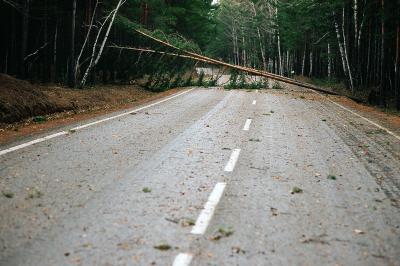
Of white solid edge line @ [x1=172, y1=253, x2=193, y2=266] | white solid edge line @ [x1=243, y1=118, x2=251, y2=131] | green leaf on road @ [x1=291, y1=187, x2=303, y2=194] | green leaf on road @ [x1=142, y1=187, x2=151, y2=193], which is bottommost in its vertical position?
white solid edge line @ [x1=172, y1=253, x2=193, y2=266]

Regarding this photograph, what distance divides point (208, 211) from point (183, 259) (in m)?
1.41

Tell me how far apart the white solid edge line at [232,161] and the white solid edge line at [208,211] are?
0.96m

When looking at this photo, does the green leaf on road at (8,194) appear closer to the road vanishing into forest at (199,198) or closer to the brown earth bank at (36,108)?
the road vanishing into forest at (199,198)

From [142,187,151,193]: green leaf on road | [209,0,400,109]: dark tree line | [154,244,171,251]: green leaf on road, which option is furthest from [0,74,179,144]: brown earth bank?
[209,0,400,109]: dark tree line

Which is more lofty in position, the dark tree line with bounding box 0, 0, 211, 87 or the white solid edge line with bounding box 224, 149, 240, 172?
the dark tree line with bounding box 0, 0, 211, 87

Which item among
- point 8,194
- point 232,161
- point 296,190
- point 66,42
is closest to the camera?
point 8,194

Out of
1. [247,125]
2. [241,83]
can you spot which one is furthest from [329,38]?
[247,125]

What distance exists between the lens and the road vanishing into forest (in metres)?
4.43

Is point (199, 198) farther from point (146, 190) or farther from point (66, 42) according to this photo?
point (66, 42)

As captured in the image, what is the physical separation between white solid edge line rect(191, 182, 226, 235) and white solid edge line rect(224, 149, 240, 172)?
96 cm

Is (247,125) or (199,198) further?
(247,125)

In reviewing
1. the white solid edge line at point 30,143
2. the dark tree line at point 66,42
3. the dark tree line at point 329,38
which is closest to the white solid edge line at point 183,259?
the white solid edge line at point 30,143

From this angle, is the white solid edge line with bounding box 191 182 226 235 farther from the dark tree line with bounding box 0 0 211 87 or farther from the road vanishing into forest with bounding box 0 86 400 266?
the dark tree line with bounding box 0 0 211 87

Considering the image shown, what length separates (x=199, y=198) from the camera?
608cm
